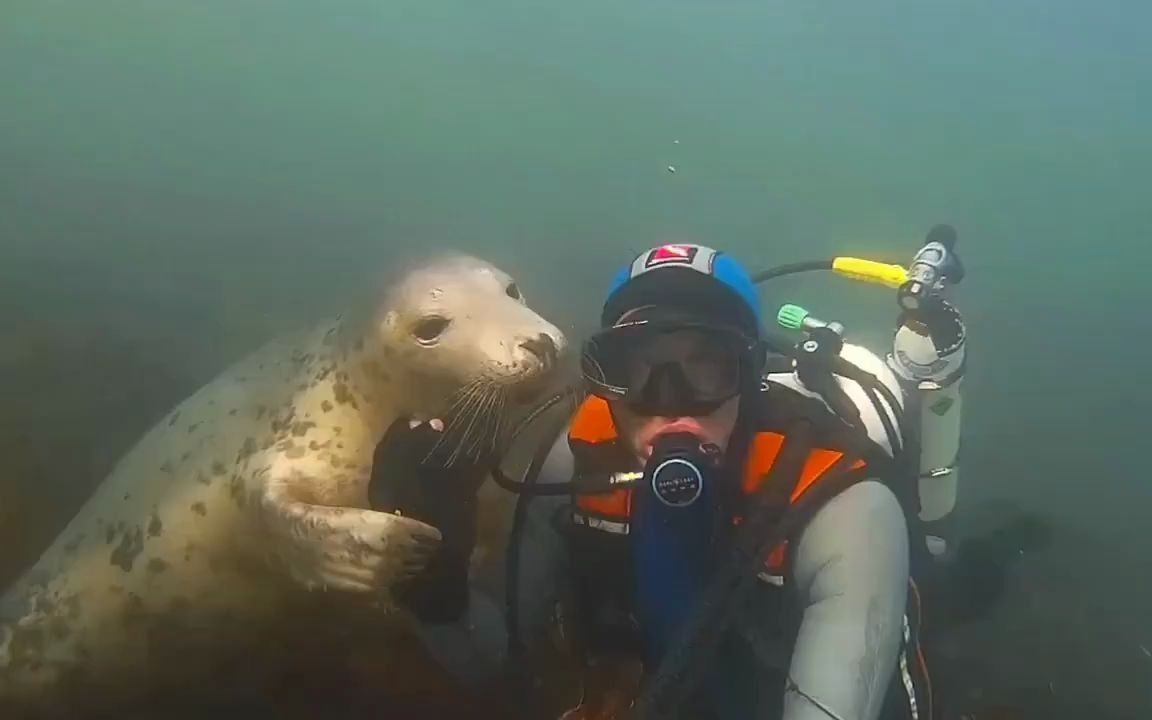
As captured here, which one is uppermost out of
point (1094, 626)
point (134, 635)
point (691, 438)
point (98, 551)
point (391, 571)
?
point (691, 438)

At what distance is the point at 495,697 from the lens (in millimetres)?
3881

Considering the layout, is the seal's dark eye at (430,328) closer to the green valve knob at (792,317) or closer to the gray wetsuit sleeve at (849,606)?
the green valve knob at (792,317)

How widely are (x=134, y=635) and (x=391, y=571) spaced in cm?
141

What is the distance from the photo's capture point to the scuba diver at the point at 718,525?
6.88ft

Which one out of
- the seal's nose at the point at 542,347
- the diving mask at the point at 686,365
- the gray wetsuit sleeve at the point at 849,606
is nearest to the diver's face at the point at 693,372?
the diving mask at the point at 686,365

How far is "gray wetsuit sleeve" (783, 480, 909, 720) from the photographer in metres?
2.01

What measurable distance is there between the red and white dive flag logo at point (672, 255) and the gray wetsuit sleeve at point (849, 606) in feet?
2.56

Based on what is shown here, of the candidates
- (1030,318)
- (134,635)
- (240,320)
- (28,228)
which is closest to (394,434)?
(134,635)

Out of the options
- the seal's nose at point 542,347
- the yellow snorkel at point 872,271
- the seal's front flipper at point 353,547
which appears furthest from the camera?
the yellow snorkel at point 872,271

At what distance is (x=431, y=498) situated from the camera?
357 centimetres

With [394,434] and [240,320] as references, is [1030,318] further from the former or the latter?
[394,434]

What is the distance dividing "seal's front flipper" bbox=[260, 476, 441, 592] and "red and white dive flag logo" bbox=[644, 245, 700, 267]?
116 cm

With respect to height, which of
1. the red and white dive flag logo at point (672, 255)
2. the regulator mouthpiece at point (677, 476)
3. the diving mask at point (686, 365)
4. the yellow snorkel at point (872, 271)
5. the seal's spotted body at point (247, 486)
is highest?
the red and white dive flag logo at point (672, 255)

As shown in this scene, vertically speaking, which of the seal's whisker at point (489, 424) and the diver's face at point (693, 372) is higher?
the diver's face at point (693, 372)
